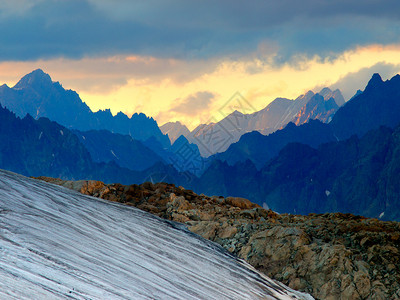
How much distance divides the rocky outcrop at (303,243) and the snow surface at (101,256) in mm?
1424

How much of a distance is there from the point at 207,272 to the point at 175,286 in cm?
384

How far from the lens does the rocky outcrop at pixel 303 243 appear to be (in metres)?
24.7

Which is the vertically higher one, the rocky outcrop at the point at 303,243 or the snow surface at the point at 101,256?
the rocky outcrop at the point at 303,243

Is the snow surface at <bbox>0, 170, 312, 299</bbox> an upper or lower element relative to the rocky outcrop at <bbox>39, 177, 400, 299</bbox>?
lower

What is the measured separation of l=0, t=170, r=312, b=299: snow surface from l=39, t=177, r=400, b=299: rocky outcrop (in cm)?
142

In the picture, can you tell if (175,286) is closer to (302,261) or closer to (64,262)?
(64,262)

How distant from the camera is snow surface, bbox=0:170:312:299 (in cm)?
1631

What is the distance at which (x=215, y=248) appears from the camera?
28.2 m

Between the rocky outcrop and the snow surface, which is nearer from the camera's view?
the snow surface

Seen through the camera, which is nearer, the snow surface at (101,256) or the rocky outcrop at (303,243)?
the snow surface at (101,256)

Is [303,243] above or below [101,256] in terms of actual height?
above

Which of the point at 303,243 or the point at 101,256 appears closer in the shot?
the point at 101,256

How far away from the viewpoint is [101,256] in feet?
67.2

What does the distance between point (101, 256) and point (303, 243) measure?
1219 cm
